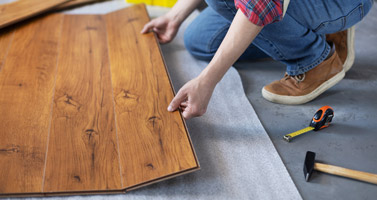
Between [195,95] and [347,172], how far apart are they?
665 millimetres

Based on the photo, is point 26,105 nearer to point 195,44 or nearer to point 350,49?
point 195,44

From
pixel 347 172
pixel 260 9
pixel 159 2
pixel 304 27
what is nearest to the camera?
pixel 260 9

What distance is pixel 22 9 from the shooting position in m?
2.68

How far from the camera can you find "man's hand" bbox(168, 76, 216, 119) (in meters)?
1.60

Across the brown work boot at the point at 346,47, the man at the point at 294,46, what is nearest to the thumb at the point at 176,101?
the man at the point at 294,46

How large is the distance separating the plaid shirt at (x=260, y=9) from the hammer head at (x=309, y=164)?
0.57 meters

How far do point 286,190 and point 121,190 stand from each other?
614 mm

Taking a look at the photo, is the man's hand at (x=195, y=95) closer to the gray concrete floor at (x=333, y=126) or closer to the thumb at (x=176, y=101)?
the thumb at (x=176, y=101)

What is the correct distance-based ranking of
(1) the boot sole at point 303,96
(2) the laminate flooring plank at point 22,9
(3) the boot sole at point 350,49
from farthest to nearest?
(2) the laminate flooring plank at point 22,9
(3) the boot sole at point 350,49
(1) the boot sole at point 303,96

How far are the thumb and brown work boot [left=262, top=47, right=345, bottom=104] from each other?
573 millimetres

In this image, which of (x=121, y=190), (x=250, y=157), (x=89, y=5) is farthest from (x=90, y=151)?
(x=89, y=5)

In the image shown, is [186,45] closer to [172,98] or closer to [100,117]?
[172,98]

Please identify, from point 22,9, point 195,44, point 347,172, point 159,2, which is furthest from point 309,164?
point 22,9

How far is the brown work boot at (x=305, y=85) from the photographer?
2.06 m
